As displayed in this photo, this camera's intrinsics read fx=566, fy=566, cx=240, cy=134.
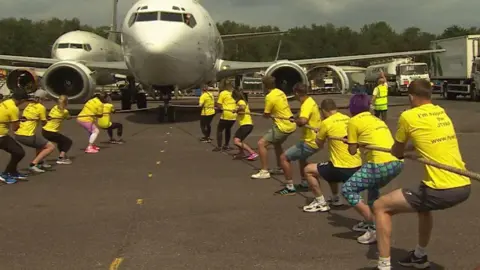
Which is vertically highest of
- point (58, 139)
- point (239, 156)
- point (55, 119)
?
point (55, 119)

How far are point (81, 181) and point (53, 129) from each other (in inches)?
97.1

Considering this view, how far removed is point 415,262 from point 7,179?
731 centimetres

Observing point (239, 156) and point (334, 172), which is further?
point (239, 156)

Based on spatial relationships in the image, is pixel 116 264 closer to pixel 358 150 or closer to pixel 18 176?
pixel 358 150

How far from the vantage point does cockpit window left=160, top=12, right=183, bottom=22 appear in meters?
18.8

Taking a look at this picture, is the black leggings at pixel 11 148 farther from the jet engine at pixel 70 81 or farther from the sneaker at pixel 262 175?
the jet engine at pixel 70 81

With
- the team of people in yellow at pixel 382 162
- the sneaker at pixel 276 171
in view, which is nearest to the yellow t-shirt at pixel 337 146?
the team of people in yellow at pixel 382 162

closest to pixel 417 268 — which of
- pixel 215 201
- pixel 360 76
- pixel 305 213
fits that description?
pixel 305 213

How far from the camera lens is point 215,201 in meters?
8.04

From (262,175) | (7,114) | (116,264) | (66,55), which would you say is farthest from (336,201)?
Result: (66,55)

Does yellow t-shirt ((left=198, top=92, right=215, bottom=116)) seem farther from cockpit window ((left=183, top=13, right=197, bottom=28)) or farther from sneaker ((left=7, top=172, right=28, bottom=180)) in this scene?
sneaker ((left=7, top=172, right=28, bottom=180))

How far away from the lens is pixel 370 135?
19.4ft

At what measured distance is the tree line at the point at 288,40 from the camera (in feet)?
302

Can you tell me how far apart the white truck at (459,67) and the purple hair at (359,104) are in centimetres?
2846
